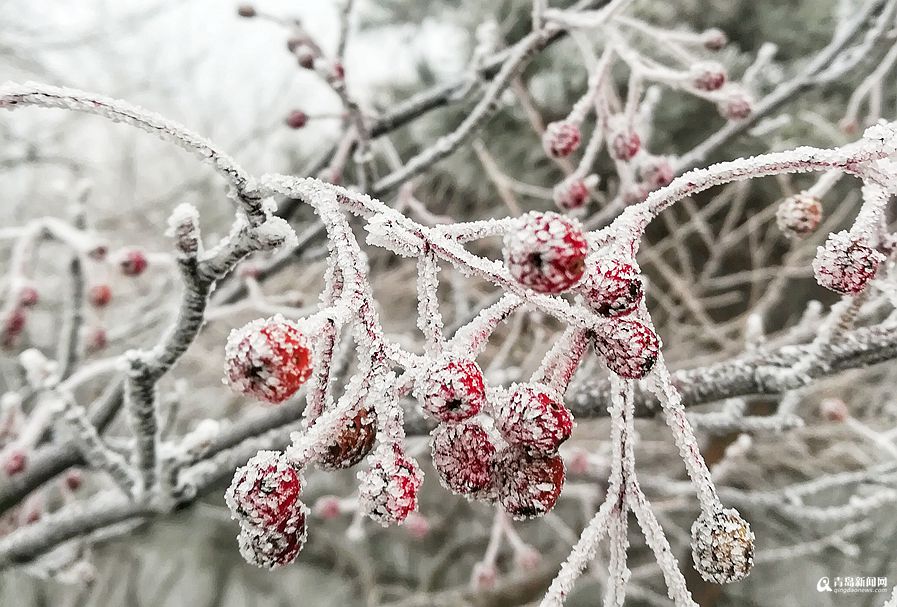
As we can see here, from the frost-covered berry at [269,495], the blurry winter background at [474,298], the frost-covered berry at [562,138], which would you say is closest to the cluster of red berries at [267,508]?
the frost-covered berry at [269,495]

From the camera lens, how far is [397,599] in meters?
4.11

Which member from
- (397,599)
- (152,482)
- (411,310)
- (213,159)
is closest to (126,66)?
(411,310)

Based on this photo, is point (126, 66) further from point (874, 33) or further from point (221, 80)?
point (874, 33)

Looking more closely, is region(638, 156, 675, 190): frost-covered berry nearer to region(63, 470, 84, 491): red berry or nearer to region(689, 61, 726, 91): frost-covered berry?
region(689, 61, 726, 91): frost-covered berry

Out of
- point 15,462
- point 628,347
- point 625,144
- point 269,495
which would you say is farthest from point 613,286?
point 15,462

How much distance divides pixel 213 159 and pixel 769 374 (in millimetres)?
658

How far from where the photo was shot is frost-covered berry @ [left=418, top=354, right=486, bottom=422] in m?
0.45

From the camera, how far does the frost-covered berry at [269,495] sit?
19.2 inches

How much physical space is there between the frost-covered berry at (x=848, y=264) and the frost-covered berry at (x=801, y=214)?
146 mm

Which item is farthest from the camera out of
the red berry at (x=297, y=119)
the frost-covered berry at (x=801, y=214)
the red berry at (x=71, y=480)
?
the red berry at (x=71, y=480)

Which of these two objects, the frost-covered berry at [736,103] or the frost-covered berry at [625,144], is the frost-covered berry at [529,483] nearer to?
the frost-covered berry at [625,144]

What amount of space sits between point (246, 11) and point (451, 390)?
103 centimetres

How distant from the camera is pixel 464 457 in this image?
0.50 meters

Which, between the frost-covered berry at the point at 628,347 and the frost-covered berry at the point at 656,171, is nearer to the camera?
the frost-covered berry at the point at 628,347
